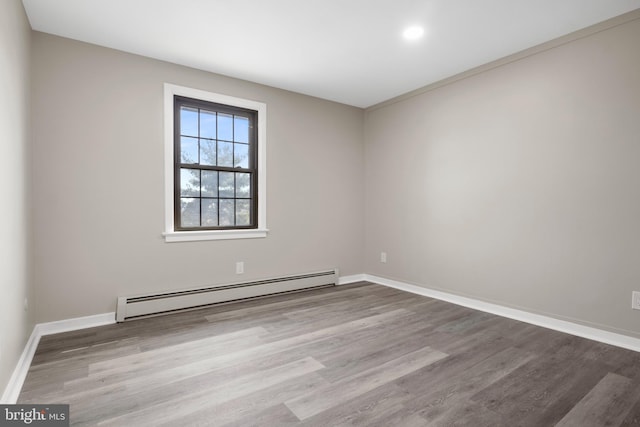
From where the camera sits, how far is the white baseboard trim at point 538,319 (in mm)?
2509

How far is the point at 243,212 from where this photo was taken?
12.6 feet

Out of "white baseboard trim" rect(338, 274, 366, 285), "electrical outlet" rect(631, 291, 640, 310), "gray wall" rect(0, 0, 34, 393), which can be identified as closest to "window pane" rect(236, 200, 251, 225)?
"white baseboard trim" rect(338, 274, 366, 285)

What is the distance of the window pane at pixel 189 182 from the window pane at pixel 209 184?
62 mm

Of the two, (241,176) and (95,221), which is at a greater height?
(241,176)

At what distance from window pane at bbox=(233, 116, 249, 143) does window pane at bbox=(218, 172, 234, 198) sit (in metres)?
0.42

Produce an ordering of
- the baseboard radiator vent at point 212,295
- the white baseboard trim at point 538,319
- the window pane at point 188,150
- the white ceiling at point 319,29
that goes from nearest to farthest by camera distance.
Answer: the white ceiling at point 319,29
the white baseboard trim at point 538,319
the baseboard radiator vent at point 212,295
the window pane at point 188,150

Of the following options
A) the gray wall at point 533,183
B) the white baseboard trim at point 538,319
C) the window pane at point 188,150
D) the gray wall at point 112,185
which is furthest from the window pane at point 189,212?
the white baseboard trim at point 538,319

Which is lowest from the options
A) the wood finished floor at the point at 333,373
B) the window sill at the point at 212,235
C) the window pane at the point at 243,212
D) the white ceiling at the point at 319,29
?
the wood finished floor at the point at 333,373

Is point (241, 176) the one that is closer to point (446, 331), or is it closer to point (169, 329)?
point (169, 329)

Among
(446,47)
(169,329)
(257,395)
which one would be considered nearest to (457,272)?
(446,47)

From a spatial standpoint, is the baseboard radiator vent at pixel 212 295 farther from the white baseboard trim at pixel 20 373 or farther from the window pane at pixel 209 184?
the window pane at pixel 209 184

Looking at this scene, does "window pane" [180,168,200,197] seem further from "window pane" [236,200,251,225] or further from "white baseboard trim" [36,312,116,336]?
"white baseboard trim" [36,312,116,336]

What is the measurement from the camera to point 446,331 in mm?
2777

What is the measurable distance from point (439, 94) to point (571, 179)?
1.64m
